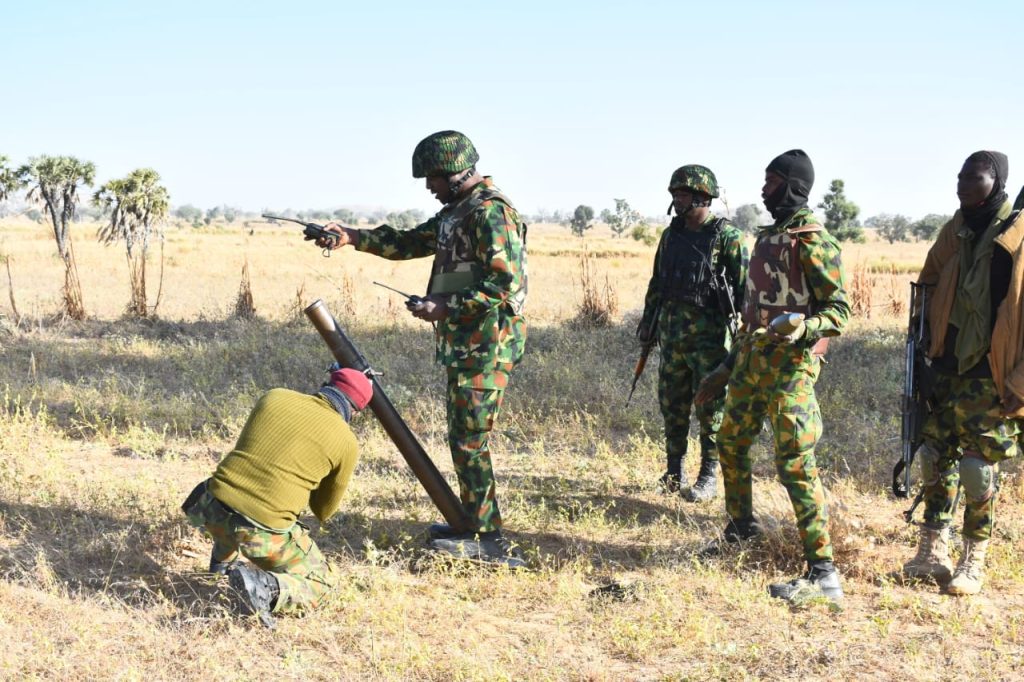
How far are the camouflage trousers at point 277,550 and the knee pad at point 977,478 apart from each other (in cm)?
272

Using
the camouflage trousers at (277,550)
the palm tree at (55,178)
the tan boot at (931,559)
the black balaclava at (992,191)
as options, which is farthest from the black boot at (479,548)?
the palm tree at (55,178)

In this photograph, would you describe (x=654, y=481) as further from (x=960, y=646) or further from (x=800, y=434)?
(x=960, y=646)

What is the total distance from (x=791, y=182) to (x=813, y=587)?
172 centimetres

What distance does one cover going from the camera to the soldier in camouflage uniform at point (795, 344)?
3736mm

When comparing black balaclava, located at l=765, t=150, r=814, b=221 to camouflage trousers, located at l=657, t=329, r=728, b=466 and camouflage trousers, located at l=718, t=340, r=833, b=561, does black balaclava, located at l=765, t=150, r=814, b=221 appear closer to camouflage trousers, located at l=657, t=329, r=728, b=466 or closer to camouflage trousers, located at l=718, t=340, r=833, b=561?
camouflage trousers, located at l=718, t=340, r=833, b=561

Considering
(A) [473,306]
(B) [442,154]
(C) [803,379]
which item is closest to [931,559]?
(C) [803,379]

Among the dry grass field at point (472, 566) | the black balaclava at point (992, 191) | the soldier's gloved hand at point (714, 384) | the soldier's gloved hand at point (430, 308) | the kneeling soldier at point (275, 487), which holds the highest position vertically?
the black balaclava at point (992, 191)

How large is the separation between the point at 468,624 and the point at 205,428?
11.2 feet

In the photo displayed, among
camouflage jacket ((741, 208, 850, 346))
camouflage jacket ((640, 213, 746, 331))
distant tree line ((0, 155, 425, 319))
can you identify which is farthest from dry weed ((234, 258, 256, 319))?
camouflage jacket ((741, 208, 850, 346))

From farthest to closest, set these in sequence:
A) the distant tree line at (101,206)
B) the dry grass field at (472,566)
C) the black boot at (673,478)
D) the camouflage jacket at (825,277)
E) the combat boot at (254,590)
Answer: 1. the distant tree line at (101,206)
2. the black boot at (673,478)
3. the camouflage jacket at (825,277)
4. the combat boot at (254,590)
5. the dry grass field at (472,566)

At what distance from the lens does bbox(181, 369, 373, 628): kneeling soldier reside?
134 inches

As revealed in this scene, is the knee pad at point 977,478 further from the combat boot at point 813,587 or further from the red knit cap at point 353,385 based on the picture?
the red knit cap at point 353,385

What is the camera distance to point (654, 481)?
5.59 meters

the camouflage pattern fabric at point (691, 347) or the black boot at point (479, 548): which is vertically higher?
the camouflage pattern fabric at point (691, 347)
